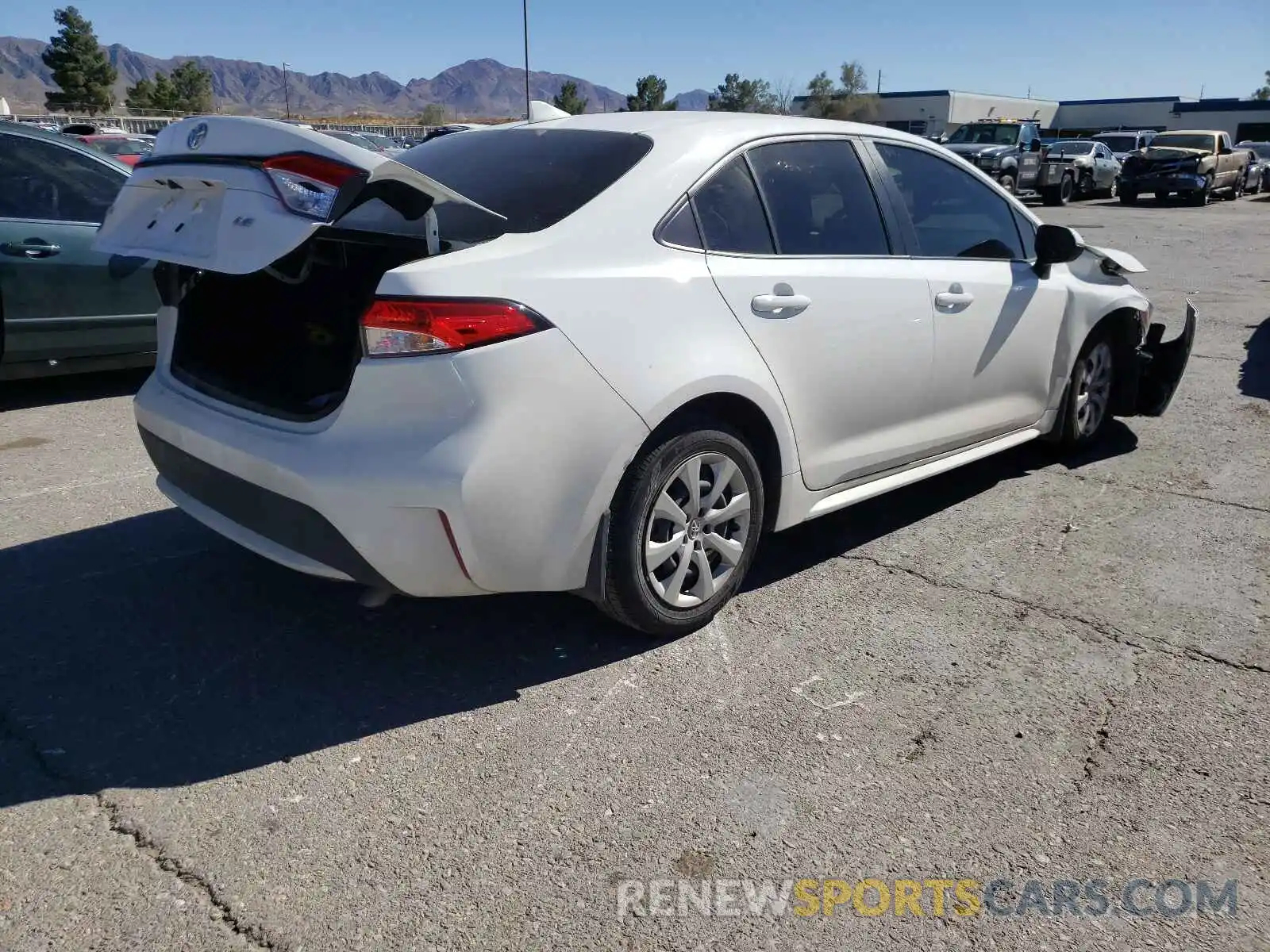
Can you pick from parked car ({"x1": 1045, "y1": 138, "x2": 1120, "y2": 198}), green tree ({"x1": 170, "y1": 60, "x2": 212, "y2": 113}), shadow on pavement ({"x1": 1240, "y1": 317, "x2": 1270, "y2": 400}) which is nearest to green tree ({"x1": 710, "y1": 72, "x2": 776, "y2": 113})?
green tree ({"x1": 170, "y1": 60, "x2": 212, "y2": 113})

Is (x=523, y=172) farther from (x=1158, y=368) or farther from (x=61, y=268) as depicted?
(x=1158, y=368)

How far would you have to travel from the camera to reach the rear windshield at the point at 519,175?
10.2 feet

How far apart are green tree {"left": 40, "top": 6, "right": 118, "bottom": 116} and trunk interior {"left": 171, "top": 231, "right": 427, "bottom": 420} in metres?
63.4

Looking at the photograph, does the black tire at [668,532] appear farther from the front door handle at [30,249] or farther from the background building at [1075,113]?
the background building at [1075,113]

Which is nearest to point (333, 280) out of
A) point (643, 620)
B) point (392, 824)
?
point (643, 620)

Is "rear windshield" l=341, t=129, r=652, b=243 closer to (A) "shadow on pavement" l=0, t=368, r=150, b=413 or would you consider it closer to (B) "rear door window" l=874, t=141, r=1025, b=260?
(B) "rear door window" l=874, t=141, r=1025, b=260

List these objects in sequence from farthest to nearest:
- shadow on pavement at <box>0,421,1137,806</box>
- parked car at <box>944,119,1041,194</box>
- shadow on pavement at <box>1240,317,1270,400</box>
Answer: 1. parked car at <box>944,119,1041,194</box>
2. shadow on pavement at <box>1240,317,1270,400</box>
3. shadow on pavement at <box>0,421,1137,806</box>

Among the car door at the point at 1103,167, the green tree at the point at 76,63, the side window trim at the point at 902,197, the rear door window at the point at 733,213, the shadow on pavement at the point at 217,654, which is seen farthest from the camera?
the green tree at the point at 76,63

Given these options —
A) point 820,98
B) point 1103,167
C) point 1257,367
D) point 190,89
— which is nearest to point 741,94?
point 820,98

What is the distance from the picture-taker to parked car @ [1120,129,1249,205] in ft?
91.8

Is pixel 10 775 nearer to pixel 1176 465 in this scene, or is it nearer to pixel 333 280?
pixel 333 280

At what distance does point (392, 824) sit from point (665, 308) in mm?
1631

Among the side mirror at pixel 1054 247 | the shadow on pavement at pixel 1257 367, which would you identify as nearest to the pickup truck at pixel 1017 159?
the shadow on pavement at pixel 1257 367

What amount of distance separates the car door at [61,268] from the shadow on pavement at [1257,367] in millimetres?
7184
